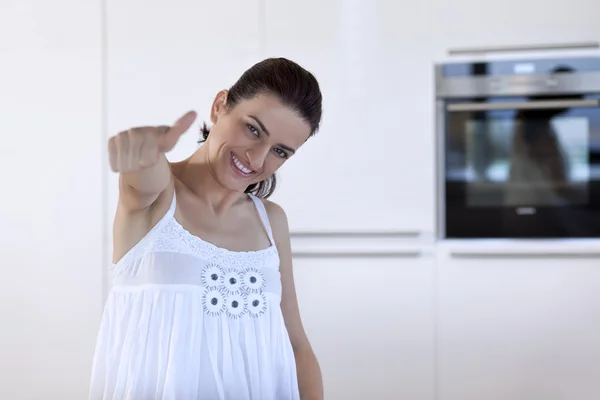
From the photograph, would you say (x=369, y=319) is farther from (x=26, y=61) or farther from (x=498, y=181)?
(x=26, y=61)

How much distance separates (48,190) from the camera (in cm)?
254

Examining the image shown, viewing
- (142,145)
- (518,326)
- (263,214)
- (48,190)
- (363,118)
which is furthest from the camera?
(48,190)

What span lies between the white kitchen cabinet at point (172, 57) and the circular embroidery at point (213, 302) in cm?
148

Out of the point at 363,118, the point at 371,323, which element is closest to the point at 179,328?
the point at 371,323

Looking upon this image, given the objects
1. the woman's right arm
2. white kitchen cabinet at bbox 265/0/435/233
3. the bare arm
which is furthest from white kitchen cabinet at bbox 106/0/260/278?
the bare arm

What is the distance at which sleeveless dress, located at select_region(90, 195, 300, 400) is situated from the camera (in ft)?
3.32

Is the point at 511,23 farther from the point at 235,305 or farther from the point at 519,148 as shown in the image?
the point at 235,305

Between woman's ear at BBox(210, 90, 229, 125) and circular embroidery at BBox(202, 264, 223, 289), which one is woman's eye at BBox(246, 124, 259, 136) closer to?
woman's ear at BBox(210, 90, 229, 125)

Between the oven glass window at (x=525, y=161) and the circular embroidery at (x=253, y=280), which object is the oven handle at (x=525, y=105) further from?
the circular embroidery at (x=253, y=280)

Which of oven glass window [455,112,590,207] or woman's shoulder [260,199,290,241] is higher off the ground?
oven glass window [455,112,590,207]

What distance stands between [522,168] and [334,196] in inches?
26.2

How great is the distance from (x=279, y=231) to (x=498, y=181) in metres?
1.39

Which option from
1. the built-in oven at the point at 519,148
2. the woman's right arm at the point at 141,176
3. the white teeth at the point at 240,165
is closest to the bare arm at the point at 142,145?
the woman's right arm at the point at 141,176

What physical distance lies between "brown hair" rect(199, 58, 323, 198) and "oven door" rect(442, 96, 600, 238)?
4.61 ft
